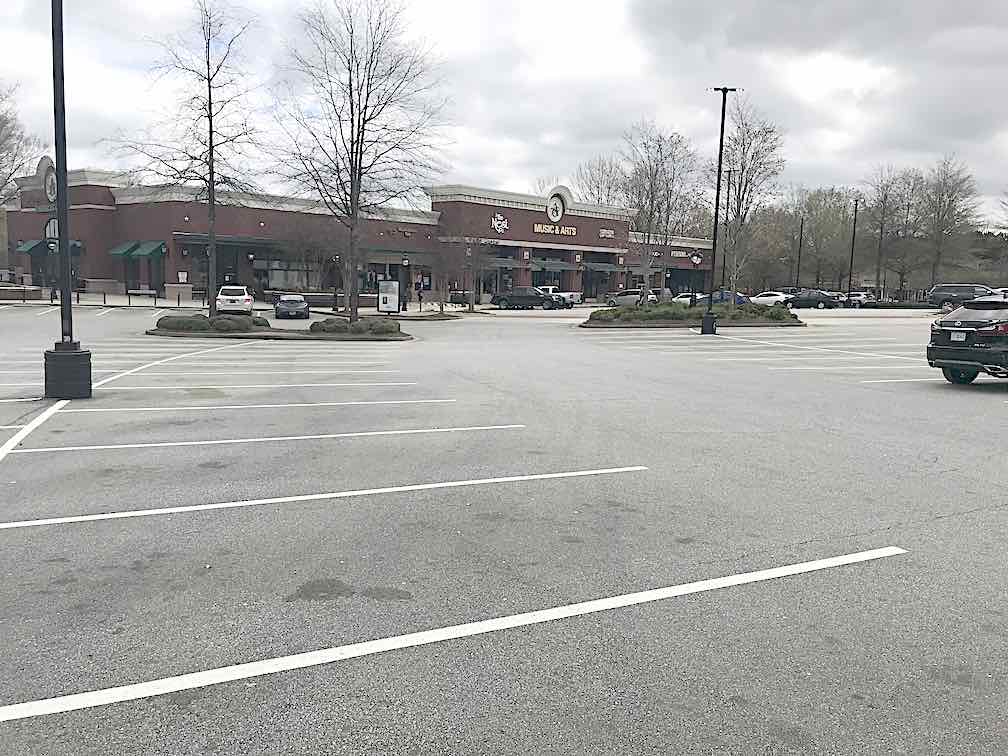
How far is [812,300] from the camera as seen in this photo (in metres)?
71.4

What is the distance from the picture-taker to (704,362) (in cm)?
2273

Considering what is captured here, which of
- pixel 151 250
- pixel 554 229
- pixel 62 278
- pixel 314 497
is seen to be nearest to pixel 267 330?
pixel 62 278

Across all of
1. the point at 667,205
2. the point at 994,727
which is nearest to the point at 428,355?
the point at 994,727

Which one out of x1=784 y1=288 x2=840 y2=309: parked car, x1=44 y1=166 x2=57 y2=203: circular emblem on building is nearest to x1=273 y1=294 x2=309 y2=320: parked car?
x1=44 y1=166 x2=57 y2=203: circular emblem on building

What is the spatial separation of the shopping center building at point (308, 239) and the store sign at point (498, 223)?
79 mm

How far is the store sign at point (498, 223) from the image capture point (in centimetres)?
6881

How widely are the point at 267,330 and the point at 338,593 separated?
2798 centimetres

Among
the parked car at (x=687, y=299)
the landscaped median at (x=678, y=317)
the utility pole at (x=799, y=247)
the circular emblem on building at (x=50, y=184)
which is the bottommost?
the landscaped median at (x=678, y=317)

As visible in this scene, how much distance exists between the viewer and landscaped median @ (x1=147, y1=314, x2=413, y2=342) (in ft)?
98.3

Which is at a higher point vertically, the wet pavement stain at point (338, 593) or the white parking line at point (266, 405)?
the wet pavement stain at point (338, 593)

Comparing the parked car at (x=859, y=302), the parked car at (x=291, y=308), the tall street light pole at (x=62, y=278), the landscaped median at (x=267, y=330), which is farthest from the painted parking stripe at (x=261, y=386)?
the parked car at (x=859, y=302)

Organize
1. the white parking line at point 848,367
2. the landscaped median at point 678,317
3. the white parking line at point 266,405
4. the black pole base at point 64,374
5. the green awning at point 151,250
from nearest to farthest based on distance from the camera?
the white parking line at point 266,405, the black pole base at point 64,374, the white parking line at point 848,367, the landscaped median at point 678,317, the green awning at point 151,250

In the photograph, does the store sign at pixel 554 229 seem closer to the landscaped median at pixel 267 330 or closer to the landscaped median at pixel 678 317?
the landscaped median at pixel 678 317

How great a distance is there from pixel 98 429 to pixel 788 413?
9152 millimetres
